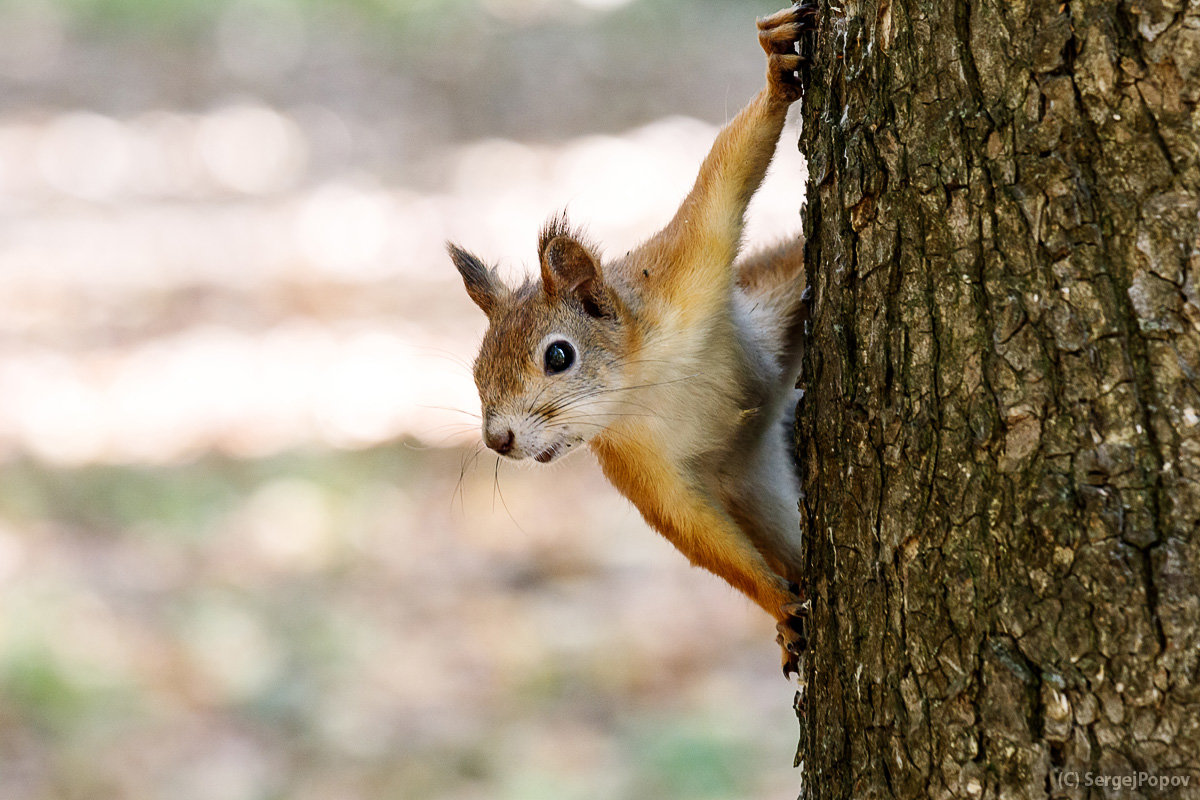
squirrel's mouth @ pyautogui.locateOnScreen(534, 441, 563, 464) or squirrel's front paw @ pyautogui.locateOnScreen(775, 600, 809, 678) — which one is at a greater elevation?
squirrel's mouth @ pyautogui.locateOnScreen(534, 441, 563, 464)

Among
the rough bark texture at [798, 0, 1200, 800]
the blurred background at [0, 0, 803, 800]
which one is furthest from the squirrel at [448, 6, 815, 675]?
the rough bark texture at [798, 0, 1200, 800]

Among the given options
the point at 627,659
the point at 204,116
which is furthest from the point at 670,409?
the point at 204,116

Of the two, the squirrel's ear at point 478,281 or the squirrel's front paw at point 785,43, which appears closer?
the squirrel's front paw at point 785,43

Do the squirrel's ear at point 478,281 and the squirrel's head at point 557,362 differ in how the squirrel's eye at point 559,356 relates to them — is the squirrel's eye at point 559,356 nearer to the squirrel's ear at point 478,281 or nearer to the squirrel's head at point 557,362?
the squirrel's head at point 557,362

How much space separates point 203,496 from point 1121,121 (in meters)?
5.09

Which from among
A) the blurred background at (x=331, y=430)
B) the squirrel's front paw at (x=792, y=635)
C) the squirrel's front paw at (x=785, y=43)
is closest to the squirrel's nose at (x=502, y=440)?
the blurred background at (x=331, y=430)

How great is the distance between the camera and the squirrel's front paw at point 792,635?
91.0 inches

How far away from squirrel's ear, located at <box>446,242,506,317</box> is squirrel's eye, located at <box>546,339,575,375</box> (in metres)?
0.30

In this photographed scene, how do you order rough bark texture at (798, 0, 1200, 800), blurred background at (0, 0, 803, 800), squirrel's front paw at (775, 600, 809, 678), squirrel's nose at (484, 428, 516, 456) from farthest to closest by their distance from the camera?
blurred background at (0, 0, 803, 800) < squirrel's nose at (484, 428, 516, 456) < squirrel's front paw at (775, 600, 809, 678) < rough bark texture at (798, 0, 1200, 800)

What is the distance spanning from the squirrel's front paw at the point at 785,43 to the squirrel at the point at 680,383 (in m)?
0.25

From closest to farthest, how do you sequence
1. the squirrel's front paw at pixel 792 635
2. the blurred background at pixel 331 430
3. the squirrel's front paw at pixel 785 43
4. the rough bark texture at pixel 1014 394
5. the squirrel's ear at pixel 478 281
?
1. the rough bark texture at pixel 1014 394
2. the squirrel's front paw at pixel 785 43
3. the squirrel's front paw at pixel 792 635
4. the squirrel's ear at pixel 478 281
5. the blurred background at pixel 331 430

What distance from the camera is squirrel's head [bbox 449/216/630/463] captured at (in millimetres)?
2465

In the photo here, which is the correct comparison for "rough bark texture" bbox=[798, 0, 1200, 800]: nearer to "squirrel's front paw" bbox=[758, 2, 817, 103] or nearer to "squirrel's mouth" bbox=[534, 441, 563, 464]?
"squirrel's front paw" bbox=[758, 2, 817, 103]

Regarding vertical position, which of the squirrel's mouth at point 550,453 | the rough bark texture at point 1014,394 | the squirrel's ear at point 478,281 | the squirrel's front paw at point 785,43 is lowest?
the rough bark texture at point 1014,394
